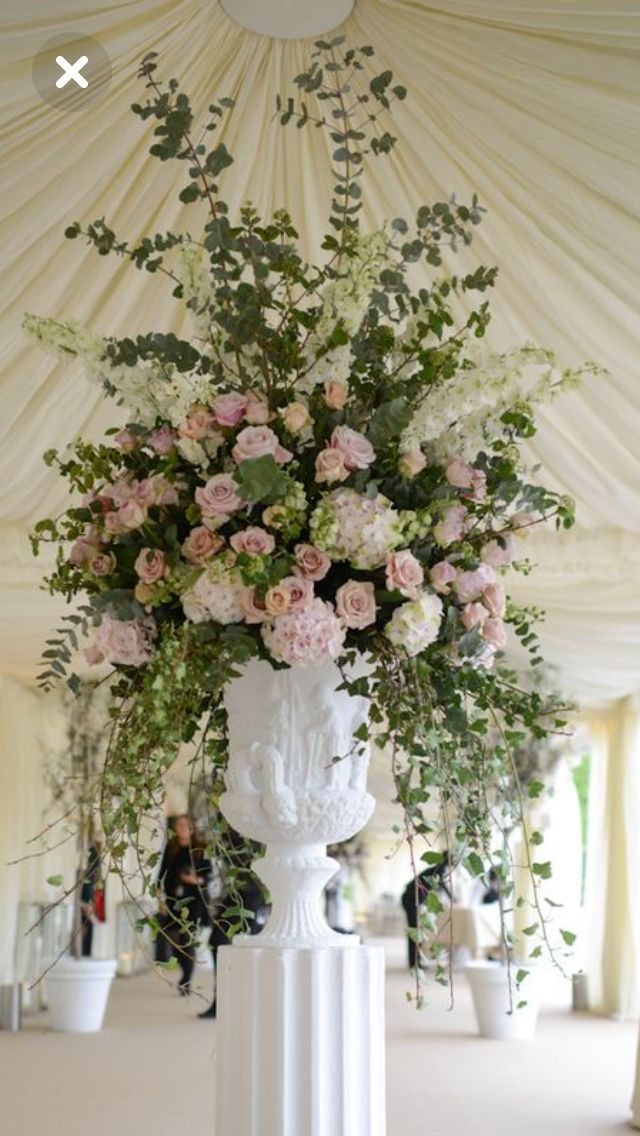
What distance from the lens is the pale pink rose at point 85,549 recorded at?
2227 mm

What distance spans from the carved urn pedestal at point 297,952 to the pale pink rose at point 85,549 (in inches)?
12.7

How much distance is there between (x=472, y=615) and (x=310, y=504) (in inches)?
12.4

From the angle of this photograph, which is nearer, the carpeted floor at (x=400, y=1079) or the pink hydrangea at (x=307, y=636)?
the pink hydrangea at (x=307, y=636)

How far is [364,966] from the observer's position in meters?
2.07

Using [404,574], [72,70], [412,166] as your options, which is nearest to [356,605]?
[404,574]

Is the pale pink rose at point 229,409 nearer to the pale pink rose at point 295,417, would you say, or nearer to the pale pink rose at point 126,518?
the pale pink rose at point 295,417

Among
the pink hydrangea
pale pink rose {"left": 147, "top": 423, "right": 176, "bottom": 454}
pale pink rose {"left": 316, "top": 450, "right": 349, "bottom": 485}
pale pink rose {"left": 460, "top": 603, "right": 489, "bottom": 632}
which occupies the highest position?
pale pink rose {"left": 147, "top": 423, "right": 176, "bottom": 454}

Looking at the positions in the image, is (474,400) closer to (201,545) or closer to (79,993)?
(201,545)

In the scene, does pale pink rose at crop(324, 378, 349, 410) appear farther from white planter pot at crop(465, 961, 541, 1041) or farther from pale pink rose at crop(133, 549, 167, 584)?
white planter pot at crop(465, 961, 541, 1041)

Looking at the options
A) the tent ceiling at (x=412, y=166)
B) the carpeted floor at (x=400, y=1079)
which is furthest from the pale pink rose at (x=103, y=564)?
the carpeted floor at (x=400, y=1079)

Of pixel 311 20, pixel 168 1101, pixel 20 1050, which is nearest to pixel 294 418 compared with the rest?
pixel 311 20

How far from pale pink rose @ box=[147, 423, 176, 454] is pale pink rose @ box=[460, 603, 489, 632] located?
1.80 ft

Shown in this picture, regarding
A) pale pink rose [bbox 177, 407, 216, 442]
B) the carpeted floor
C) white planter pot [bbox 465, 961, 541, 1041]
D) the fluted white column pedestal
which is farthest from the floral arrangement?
white planter pot [bbox 465, 961, 541, 1041]

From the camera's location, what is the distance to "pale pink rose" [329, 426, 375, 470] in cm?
208
